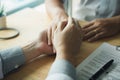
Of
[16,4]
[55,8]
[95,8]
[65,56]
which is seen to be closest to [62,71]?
[65,56]

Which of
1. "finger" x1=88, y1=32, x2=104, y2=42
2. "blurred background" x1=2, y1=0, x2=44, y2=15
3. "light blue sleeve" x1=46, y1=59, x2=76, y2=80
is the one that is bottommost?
"light blue sleeve" x1=46, y1=59, x2=76, y2=80

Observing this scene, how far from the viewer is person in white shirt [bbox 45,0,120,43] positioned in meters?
1.18

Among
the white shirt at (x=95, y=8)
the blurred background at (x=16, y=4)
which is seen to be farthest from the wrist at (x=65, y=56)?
the blurred background at (x=16, y=4)

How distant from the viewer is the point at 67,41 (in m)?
0.93

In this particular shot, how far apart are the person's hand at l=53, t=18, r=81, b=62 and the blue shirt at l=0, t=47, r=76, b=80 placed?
1.7 inches

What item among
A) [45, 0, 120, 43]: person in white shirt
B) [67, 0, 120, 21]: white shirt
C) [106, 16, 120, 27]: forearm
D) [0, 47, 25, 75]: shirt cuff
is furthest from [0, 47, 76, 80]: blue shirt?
[67, 0, 120, 21]: white shirt

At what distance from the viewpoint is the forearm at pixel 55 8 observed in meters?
1.30

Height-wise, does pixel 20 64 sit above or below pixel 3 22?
below

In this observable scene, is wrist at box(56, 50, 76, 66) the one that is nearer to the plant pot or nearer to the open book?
the open book

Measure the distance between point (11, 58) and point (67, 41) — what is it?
246 millimetres

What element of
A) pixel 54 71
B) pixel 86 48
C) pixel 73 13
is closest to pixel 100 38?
pixel 86 48

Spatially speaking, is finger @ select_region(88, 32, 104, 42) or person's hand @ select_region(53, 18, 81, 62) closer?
person's hand @ select_region(53, 18, 81, 62)

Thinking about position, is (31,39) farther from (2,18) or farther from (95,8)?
(95,8)

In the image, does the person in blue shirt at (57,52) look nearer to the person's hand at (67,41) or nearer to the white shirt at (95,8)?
the person's hand at (67,41)
